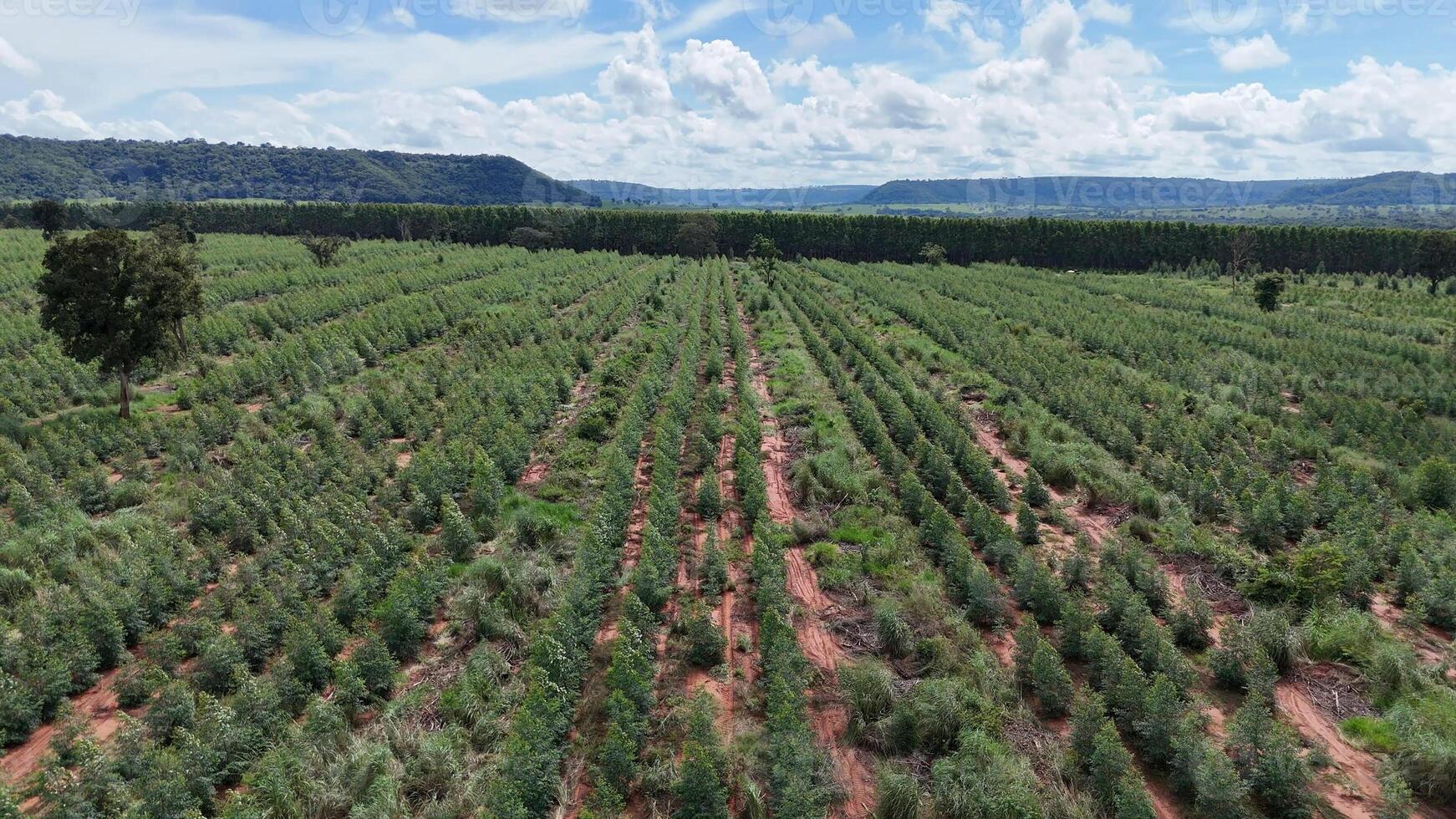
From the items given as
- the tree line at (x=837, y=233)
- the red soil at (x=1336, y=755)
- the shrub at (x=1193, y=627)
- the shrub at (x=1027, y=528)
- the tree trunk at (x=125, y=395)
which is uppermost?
the tree line at (x=837, y=233)

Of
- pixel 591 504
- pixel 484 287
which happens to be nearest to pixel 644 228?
pixel 484 287

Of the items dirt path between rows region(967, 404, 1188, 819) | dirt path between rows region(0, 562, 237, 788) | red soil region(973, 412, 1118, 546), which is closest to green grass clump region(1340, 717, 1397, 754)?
dirt path between rows region(967, 404, 1188, 819)

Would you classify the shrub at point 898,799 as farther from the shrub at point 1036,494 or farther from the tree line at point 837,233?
the tree line at point 837,233

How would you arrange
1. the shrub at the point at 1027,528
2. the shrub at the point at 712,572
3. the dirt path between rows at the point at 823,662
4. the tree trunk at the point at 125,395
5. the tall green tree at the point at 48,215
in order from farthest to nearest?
the tall green tree at the point at 48,215 → the tree trunk at the point at 125,395 → the shrub at the point at 1027,528 → the shrub at the point at 712,572 → the dirt path between rows at the point at 823,662

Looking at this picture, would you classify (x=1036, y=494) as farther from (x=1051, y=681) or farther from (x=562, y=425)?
(x=562, y=425)

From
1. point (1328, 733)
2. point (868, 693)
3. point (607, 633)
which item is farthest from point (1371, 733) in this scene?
point (607, 633)

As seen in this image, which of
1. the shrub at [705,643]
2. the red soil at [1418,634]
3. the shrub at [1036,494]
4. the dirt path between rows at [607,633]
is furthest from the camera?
the shrub at [1036,494]

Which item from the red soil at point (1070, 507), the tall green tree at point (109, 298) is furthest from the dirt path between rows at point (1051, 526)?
the tall green tree at point (109, 298)

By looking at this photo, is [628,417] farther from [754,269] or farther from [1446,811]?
[754,269]
